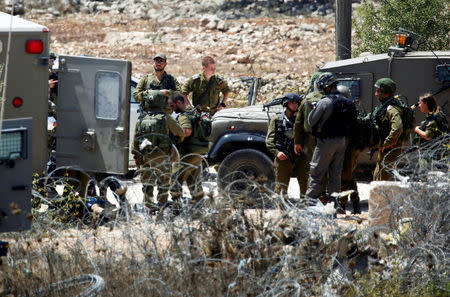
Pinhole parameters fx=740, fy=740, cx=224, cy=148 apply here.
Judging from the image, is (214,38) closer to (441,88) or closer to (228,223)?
(441,88)

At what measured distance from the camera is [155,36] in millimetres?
30250

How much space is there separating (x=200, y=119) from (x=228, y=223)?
3.08m

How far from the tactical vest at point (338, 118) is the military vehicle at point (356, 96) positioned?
1.14m

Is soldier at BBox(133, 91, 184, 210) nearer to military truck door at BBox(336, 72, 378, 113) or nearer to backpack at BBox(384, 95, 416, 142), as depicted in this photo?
backpack at BBox(384, 95, 416, 142)

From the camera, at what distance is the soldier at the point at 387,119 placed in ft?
26.2

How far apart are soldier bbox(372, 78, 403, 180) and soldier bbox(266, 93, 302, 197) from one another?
36.8 inches

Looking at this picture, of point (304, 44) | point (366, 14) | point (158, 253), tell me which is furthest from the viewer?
point (304, 44)

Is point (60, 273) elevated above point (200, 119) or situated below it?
below

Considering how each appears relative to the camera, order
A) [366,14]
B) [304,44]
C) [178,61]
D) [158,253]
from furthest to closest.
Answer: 1. [304,44]
2. [178,61]
3. [366,14]
4. [158,253]

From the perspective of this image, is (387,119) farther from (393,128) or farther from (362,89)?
(362,89)

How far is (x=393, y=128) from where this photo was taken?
7.96 metres

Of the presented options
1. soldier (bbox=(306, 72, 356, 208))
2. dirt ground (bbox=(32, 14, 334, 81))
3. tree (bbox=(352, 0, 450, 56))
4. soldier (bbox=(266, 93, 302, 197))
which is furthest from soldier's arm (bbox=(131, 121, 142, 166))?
dirt ground (bbox=(32, 14, 334, 81))

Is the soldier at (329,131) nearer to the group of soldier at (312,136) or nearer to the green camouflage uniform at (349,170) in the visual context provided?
the group of soldier at (312,136)

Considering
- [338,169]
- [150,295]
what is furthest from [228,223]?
[338,169]
